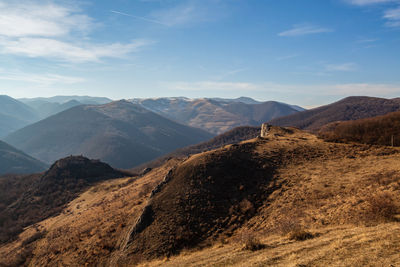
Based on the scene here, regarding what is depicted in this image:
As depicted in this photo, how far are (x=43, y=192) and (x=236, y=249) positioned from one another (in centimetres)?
9189

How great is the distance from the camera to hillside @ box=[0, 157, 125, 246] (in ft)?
209

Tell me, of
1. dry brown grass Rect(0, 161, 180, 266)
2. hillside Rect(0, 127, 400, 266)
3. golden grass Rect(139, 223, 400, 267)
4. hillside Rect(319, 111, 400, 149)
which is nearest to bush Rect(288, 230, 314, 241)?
hillside Rect(0, 127, 400, 266)

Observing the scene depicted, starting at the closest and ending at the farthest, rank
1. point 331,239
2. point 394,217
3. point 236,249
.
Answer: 1. point 331,239
2. point 394,217
3. point 236,249

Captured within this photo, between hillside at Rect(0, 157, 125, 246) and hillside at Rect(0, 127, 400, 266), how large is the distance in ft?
89.5

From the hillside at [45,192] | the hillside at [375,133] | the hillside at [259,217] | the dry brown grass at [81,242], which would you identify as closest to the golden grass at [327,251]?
the hillside at [259,217]

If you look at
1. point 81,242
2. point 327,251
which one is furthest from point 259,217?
point 81,242

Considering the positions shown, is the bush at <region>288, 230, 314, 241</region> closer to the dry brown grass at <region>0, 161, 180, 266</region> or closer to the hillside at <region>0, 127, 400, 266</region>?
the hillside at <region>0, 127, 400, 266</region>

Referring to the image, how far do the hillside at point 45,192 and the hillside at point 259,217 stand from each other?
27280 millimetres

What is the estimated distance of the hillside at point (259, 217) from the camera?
48.8 feet

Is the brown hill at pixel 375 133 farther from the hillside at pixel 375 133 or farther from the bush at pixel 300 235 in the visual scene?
the bush at pixel 300 235

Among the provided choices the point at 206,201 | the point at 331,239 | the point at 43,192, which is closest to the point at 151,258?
the point at 206,201

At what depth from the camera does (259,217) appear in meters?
23.7

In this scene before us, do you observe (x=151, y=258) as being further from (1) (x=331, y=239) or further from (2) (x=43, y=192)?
(2) (x=43, y=192)

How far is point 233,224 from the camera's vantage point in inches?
945
